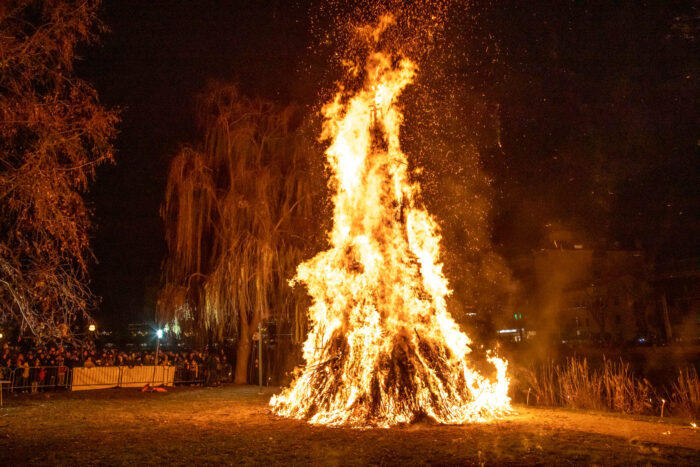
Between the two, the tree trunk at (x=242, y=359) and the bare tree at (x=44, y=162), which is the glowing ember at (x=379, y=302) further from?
the tree trunk at (x=242, y=359)

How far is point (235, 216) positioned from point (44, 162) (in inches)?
371

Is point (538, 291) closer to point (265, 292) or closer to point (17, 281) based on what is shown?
point (265, 292)

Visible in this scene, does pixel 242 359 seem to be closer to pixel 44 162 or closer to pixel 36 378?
pixel 36 378

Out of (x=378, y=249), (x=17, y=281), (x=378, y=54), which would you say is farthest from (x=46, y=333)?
(x=378, y=54)

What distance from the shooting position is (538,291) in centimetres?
4622

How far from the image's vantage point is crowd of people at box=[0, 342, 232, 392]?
1625cm

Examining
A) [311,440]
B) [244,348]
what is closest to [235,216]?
[244,348]

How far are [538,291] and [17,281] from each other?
42.9 meters

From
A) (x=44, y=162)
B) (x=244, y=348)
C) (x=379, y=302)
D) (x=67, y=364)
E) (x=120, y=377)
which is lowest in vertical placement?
(x=120, y=377)

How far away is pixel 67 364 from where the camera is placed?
1839cm

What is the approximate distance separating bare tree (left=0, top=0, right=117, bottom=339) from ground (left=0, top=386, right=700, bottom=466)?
81.5 inches

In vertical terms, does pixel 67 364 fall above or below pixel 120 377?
above

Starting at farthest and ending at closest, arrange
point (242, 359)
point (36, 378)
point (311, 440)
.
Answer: point (242, 359) < point (36, 378) < point (311, 440)

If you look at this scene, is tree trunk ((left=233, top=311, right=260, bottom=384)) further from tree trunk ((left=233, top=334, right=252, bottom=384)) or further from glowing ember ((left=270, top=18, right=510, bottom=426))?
glowing ember ((left=270, top=18, right=510, bottom=426))
